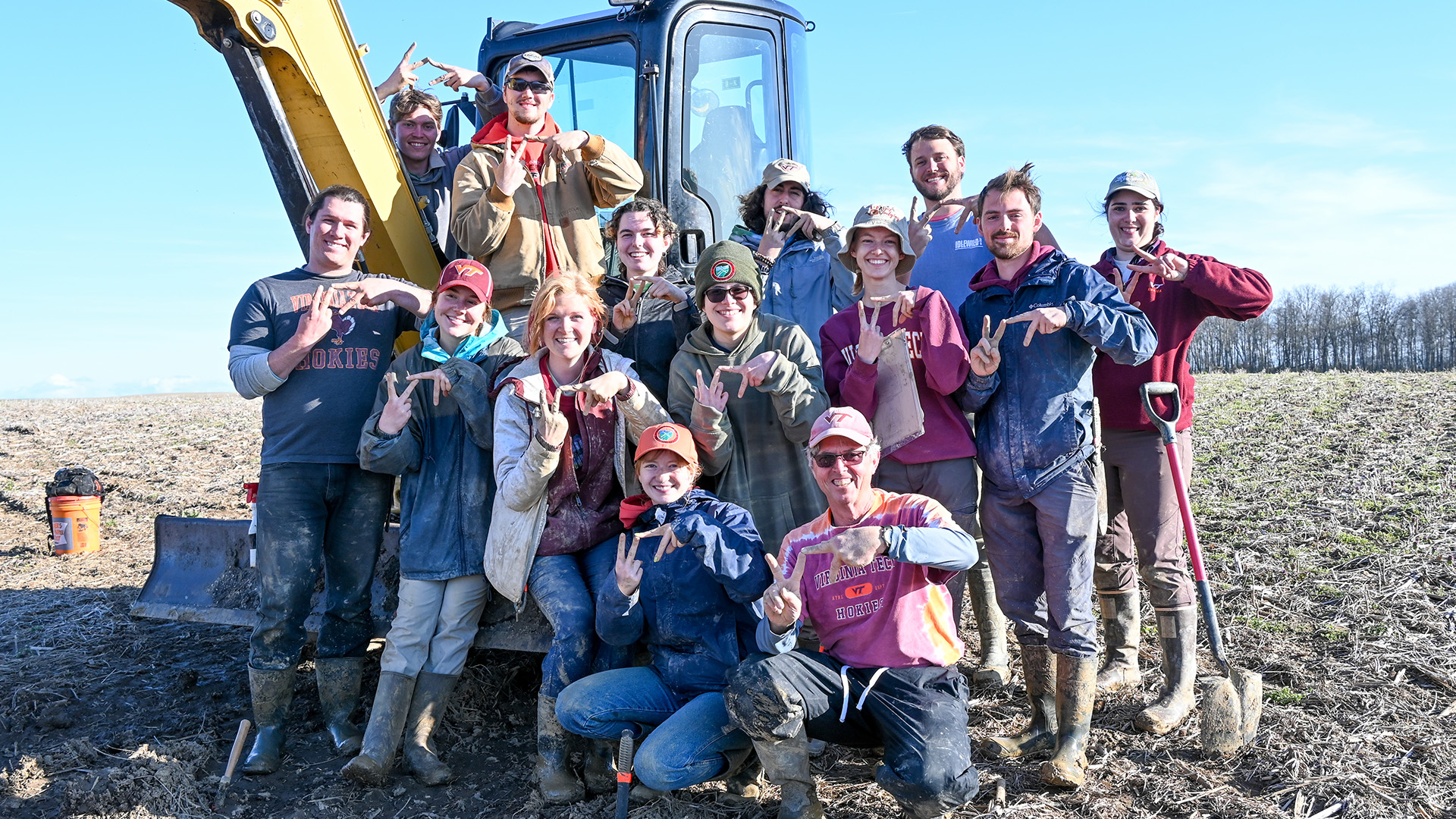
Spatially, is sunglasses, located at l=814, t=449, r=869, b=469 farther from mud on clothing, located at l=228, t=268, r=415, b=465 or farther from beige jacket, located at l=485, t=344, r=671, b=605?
mud on clothing, located at l=228, t=268, r=415, b=465

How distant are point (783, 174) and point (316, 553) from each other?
2653 mm

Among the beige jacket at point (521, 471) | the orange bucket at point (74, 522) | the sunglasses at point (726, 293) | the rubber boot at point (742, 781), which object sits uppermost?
the sunglasses at point (726, 293)

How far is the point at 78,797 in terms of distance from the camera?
3.54m

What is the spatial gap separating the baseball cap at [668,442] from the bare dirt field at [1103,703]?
1219mm

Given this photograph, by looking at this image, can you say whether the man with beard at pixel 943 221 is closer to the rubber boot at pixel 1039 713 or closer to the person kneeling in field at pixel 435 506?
the rubber boot at pixel 1039 713

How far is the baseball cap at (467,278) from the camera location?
4.02 m

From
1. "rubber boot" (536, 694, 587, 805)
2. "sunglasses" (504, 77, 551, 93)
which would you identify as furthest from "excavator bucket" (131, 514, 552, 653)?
"sunglasses" (504, 77, 551, 93)

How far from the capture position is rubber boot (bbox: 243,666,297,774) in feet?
13.0

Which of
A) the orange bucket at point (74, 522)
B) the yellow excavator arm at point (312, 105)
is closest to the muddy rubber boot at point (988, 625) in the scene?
the yellow excavator arm at point (312, 105)

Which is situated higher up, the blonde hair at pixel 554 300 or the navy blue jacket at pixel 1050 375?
the blonde hair at pixel 554 300

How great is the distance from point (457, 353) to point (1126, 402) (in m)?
2.80

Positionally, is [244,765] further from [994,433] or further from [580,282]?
[994,433]

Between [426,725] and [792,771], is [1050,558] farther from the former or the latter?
[426,725]

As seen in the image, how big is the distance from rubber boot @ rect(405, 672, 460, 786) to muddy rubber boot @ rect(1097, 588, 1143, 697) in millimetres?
2789
